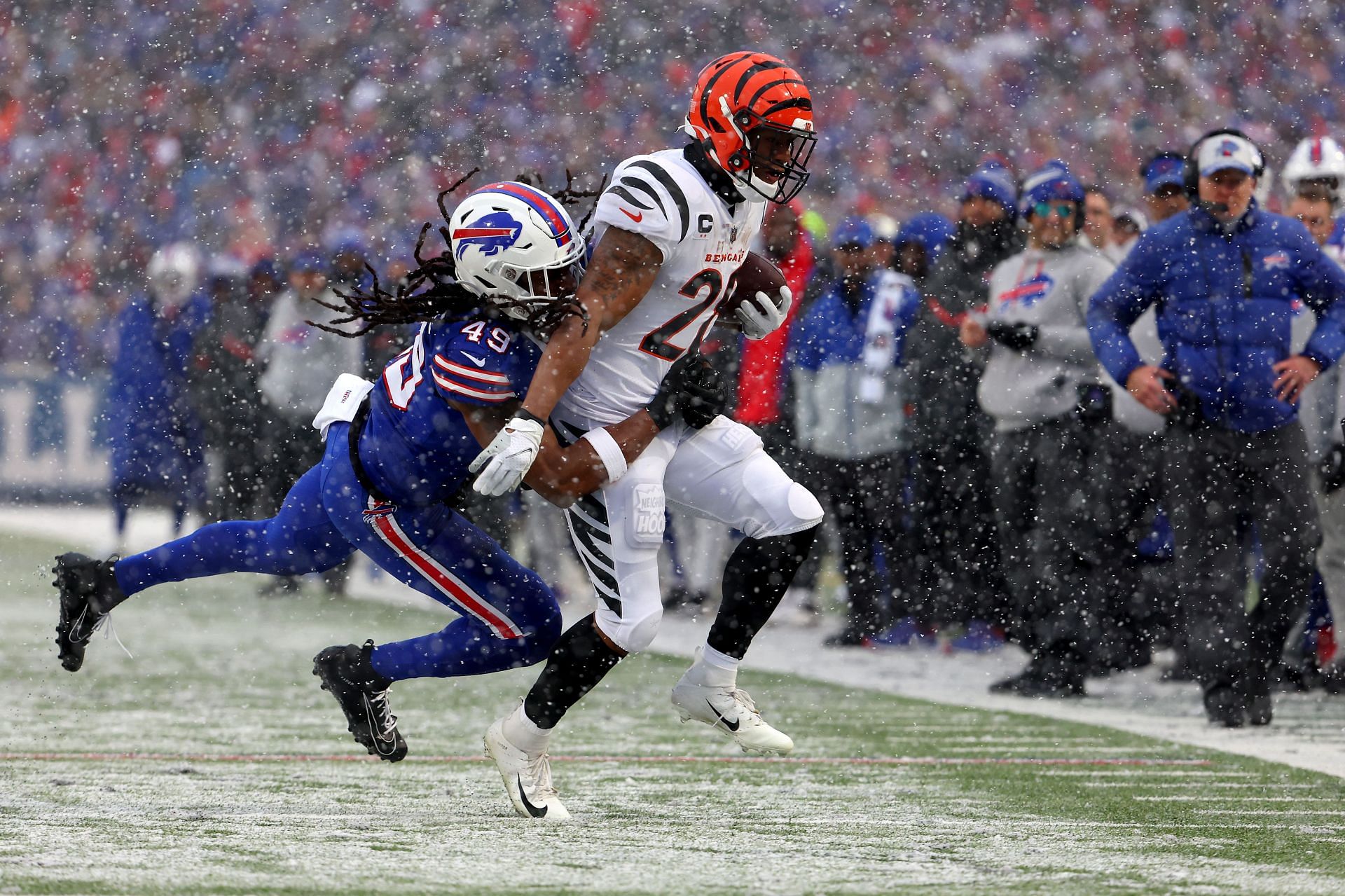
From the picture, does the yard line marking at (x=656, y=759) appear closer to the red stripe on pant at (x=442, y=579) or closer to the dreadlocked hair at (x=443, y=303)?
the red stripe on pant at (x=442, y=579)

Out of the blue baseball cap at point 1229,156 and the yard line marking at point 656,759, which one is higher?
the blue baseball cap at point 1229,156

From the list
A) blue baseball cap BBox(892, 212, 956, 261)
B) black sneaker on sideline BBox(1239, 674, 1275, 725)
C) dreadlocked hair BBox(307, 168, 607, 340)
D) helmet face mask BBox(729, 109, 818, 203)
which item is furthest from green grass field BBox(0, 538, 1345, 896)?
blue baseball cap BBox(892, 212, 956, 261)

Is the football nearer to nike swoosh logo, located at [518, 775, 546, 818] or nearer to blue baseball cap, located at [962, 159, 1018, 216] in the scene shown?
nike swoosh logo, located at [518, 775, 546, 818]

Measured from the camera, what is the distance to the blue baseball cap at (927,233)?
925 cm

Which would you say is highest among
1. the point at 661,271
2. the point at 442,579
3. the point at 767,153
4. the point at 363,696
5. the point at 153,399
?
the point at 767,153

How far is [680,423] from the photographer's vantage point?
477 cm

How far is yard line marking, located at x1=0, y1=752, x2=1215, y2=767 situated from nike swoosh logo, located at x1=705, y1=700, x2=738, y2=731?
2.79 ft

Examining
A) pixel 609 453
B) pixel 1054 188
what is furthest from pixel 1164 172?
pixel 609 453

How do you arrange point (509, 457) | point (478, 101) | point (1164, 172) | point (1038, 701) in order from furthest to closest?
point (478, 101)
point (1164, 172)
point (1038, 701)
point (509, 457)

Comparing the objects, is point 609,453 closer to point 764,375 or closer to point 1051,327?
point 1051,327

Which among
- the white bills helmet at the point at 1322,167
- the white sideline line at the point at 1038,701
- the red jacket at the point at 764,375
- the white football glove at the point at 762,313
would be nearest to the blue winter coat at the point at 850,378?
the red jacket at the point at 764,375

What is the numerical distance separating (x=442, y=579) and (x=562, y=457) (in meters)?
0.45

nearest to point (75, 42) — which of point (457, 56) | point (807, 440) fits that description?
point (457, 56)

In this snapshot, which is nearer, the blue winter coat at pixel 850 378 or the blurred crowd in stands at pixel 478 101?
the blue winter coat at pixel 850 378
